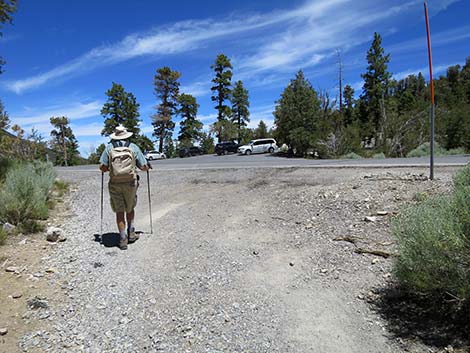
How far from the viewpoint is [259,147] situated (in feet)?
130

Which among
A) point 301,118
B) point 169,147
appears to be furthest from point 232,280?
point 169,147

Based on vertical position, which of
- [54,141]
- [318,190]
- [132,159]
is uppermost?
[54,141]

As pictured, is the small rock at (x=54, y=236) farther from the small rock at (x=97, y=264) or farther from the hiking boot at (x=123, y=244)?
the small rock at (x=97, y=264)

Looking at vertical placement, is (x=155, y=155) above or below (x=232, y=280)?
above

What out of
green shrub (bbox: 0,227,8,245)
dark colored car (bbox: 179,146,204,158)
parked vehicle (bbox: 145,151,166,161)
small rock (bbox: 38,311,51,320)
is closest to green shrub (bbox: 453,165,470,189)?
small rock (bbox: 38,311,51,320)

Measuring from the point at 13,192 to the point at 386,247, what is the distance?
6.58 m

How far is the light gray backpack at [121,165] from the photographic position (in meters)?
5.11

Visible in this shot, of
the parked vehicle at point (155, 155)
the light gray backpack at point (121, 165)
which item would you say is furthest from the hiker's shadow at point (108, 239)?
the parked vehicle at point (155, 155)

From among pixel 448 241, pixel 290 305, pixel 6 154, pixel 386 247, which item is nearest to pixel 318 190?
pixel 386 247

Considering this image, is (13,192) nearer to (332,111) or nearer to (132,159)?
(132,159)

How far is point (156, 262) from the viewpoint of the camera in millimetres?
4793

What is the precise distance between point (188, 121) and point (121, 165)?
43.5 meters

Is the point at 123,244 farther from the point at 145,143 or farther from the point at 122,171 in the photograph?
the point at 145,143

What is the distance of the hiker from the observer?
5.14 metres
